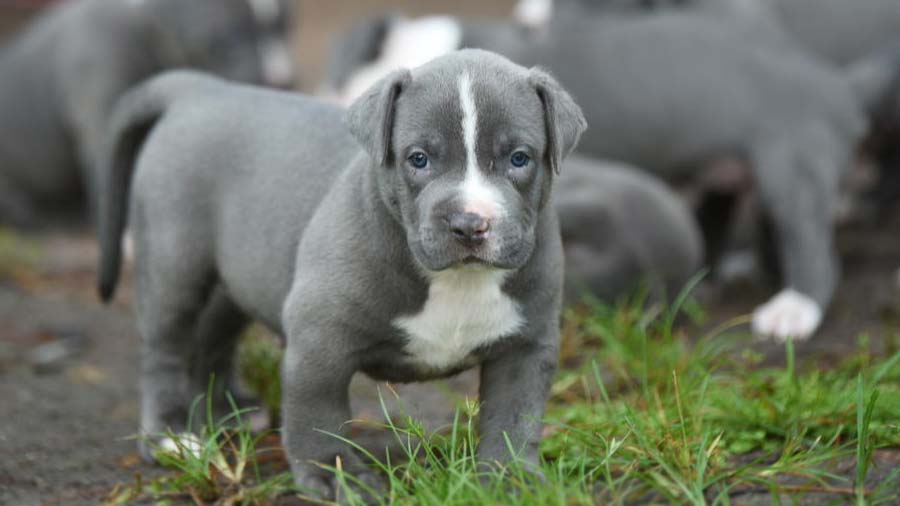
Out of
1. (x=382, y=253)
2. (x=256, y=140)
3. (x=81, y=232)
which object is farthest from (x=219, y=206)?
(x=81, y=232)

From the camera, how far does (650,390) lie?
3.87m

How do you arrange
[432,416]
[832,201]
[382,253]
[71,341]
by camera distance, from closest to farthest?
[382,253] → [432,416] → [71,341] → [832,201]

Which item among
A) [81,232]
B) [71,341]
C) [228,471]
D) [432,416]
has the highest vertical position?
[228,471]

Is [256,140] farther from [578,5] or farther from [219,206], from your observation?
[578,5]

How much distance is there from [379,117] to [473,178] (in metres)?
0.29

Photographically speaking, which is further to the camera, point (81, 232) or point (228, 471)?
point (81, 232)

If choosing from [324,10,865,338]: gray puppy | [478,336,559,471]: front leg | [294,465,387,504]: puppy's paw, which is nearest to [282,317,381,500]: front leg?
[294,465,387,504]: puppy's paw

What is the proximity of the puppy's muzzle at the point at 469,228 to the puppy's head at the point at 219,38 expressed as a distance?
13.7 ft

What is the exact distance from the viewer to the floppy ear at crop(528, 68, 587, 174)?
302 cm

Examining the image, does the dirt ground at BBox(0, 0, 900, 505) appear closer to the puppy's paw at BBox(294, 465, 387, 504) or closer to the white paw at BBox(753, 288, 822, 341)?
the white paw at BBox(753, 288, 822, 341)

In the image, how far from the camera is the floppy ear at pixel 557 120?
3.02 m

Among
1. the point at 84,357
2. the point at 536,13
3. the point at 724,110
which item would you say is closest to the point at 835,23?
the point at 724,110

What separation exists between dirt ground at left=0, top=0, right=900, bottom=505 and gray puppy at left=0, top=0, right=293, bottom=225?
2.26 ft

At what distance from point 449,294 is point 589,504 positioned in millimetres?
636
